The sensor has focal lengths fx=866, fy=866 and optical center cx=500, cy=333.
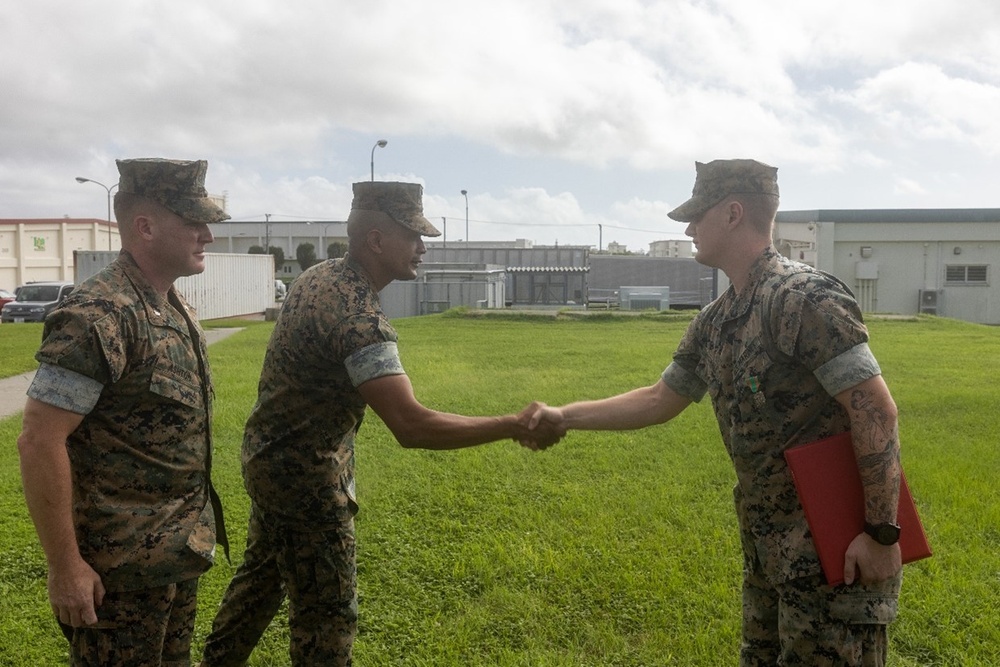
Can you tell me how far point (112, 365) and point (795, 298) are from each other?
2167 millimetres

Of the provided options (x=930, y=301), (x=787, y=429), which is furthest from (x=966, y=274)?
(x=787, y=429)

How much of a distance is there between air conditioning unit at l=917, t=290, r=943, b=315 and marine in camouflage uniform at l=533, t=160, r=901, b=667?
37.2 m

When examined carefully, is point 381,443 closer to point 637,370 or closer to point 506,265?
point 637,370

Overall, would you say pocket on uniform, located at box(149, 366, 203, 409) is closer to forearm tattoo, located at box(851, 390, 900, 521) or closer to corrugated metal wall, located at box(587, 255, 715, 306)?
forearm tattoo, located at box(851, 390, 900, 521)

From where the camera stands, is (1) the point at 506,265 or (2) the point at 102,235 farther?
(2) the point at 102,235

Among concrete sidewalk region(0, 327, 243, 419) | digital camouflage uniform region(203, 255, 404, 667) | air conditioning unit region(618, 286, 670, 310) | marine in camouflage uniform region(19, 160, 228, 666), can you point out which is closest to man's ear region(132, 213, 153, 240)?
marine in camouflage uniform region(19, 160, 228, 666)

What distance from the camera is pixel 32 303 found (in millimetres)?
29312

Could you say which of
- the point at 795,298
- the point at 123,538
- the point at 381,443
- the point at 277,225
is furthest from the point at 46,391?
the point at 277,225

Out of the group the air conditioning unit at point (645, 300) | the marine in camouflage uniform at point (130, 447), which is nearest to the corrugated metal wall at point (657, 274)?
the air conditioning unit at point (645, 300)

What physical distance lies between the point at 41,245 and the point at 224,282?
2898 cm

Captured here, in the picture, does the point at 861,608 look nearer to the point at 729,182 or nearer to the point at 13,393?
A: the point at 729,182

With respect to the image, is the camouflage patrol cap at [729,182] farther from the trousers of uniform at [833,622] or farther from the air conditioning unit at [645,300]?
the air conditioning unit at [645,300]

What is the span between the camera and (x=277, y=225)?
78.1 meters

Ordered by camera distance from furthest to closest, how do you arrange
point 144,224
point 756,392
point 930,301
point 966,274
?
point 966,274 → point 930,301 → point 144,224 → point 756,392
